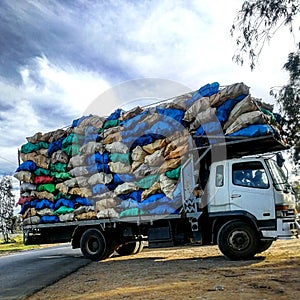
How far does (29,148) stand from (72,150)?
1722mm

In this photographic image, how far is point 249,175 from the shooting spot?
9508 millimetres

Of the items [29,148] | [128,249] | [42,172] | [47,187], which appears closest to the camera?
[47,187]

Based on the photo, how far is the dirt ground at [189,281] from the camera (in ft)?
19.8

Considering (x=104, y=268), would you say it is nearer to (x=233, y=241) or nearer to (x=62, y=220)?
(x=62, y=220)

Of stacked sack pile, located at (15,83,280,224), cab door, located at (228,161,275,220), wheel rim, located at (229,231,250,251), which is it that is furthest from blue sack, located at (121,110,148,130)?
wheel rim, located at (229,231,250,251)

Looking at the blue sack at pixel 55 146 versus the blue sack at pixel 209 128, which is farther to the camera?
the blue sack at pixel 55 146

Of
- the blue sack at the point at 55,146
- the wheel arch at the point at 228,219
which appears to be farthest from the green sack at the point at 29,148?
the wheel arch at the point at 228,219

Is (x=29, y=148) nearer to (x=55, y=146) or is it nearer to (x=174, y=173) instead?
(x=55, y=146)

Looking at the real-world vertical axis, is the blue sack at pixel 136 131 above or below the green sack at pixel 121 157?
above

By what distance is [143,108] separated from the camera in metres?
10.9

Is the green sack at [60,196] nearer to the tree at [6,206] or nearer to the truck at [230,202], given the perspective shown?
the truck at [230,202]

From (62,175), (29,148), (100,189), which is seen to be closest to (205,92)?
(100,189)

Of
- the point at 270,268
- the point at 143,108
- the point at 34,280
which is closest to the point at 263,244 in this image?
the point at 270,268

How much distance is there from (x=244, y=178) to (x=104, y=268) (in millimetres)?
4112
